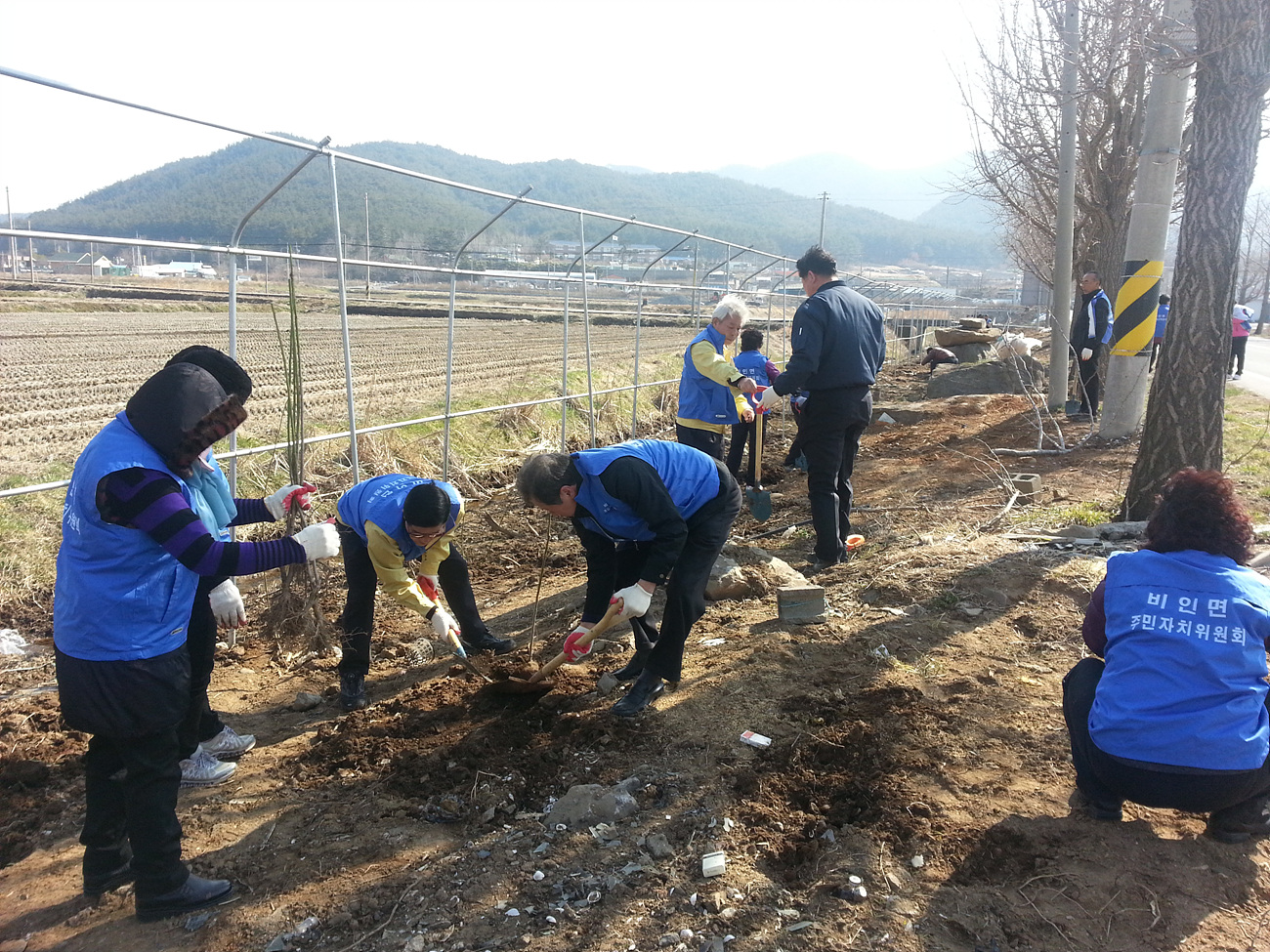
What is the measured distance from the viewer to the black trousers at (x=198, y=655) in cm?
304

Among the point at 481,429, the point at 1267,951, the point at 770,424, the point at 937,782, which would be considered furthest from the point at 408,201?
the point at 1267,951

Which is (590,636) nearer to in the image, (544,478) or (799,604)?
(544,478)

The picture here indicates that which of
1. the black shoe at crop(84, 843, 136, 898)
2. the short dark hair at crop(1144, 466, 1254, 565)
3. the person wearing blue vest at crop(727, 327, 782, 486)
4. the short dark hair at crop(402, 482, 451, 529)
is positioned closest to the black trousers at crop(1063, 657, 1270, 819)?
the short dark hair at crop(1144, 466, 1254, 565)

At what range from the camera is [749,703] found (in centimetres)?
353

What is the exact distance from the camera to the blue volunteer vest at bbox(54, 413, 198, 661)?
235 centimetres

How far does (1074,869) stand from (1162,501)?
110cm

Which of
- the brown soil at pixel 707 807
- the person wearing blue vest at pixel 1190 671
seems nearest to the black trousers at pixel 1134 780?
the person wearing blue vest at pixel 1190 671

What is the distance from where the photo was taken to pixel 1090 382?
993 centimetres

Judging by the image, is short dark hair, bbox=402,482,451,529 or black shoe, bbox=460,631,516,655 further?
black shoe, bbox=460,631,516,655

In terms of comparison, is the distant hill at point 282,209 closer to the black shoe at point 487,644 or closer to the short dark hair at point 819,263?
the black shoe at point 487,644

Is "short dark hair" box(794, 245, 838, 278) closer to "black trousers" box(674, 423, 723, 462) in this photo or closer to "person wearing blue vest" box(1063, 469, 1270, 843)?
"black trousers" box(674, 423, 723, 462)

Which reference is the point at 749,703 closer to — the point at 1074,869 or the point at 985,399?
the point at 1074,869

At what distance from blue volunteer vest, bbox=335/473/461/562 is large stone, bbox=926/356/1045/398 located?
38.7 feet

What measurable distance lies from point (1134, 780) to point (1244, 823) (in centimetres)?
38
